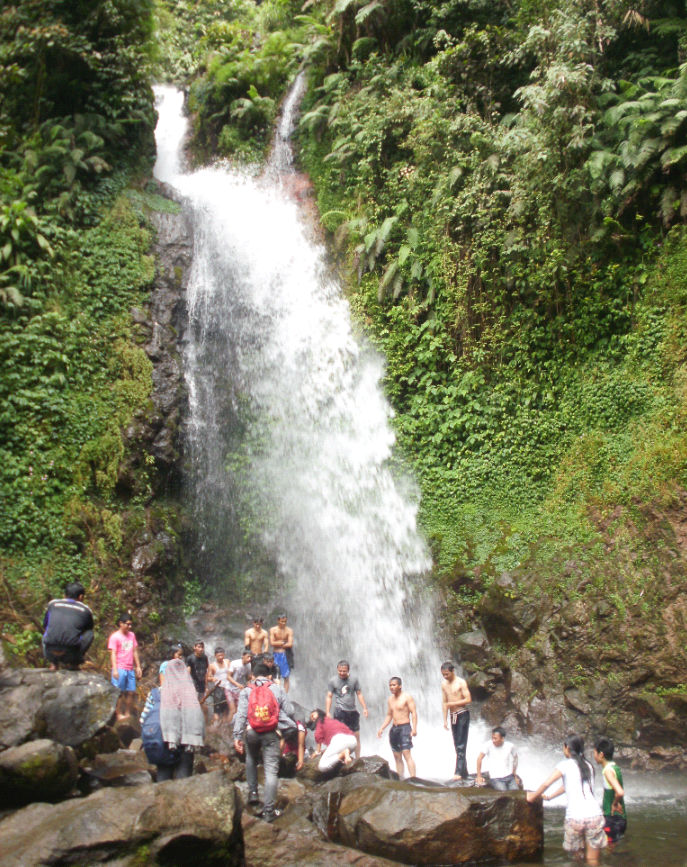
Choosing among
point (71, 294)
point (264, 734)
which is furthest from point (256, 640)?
point (71, 294)

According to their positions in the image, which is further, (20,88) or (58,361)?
(20,88)

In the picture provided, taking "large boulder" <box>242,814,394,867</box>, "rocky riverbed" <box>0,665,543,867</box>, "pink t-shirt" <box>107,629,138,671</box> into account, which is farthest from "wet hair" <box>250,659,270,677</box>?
"pink t-shirt" <box>107,629,138,671</box>

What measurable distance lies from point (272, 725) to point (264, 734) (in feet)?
0.55

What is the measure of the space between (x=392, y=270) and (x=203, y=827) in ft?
40.2

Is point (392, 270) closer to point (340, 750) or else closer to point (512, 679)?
point (512, 679)

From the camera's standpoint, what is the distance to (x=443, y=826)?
233 inches

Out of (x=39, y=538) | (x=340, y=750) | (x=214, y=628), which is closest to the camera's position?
(x=340, y=750)

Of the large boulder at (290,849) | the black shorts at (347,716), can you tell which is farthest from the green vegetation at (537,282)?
the large boulder at (290,849)

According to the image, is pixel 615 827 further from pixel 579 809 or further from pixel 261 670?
pixel 261 670

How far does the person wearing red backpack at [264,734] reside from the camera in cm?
676

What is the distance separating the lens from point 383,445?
13.9m

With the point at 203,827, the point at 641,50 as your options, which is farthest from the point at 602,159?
the point at 203,827

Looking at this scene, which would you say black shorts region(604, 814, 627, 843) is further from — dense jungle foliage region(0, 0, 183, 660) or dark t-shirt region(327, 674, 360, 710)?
dense jungle foliage region(0, 0, 183, 660)

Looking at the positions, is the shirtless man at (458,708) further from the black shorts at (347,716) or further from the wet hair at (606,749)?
the wet hair at (606,749)
